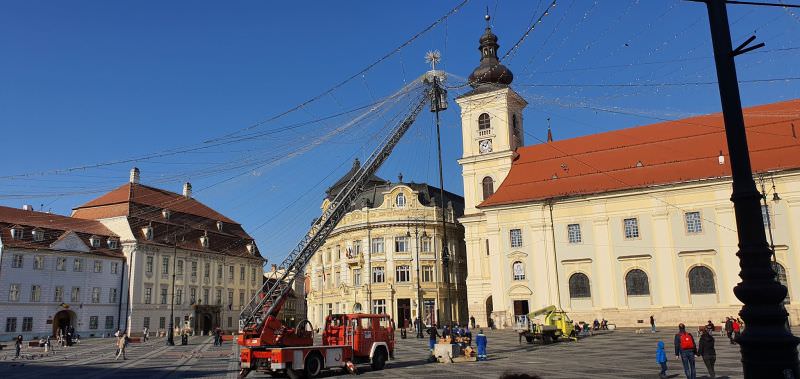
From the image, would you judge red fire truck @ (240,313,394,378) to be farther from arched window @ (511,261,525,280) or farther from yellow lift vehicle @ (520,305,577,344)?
arched window @ (511,261,525,280)

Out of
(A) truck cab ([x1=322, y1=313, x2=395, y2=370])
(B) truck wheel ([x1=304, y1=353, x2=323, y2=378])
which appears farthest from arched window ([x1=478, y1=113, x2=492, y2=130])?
(B) truck wheel ([x1=304, y1=353, x2=323, y2=378])

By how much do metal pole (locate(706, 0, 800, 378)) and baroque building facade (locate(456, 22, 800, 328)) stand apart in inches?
1529

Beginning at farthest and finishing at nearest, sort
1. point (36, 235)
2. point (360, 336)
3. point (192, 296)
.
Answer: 1. point (192, 296)
2. point (36, 235)
3. point (360, 336)

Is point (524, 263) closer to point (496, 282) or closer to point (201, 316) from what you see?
point (496, 282)

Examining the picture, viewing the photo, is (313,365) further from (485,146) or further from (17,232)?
(17,232)

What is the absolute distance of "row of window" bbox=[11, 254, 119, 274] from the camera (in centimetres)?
5099

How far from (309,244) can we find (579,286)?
2818 cm

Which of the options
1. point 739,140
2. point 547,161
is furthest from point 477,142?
point 739,140

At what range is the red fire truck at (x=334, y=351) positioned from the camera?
20125 mm

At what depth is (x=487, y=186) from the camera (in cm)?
5797

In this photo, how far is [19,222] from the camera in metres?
52.9

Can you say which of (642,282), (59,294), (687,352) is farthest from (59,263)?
(687,352)

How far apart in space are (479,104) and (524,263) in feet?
58.9

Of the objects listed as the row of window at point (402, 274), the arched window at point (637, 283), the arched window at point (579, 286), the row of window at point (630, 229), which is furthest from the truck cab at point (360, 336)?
the row of window at point (402, 274)
